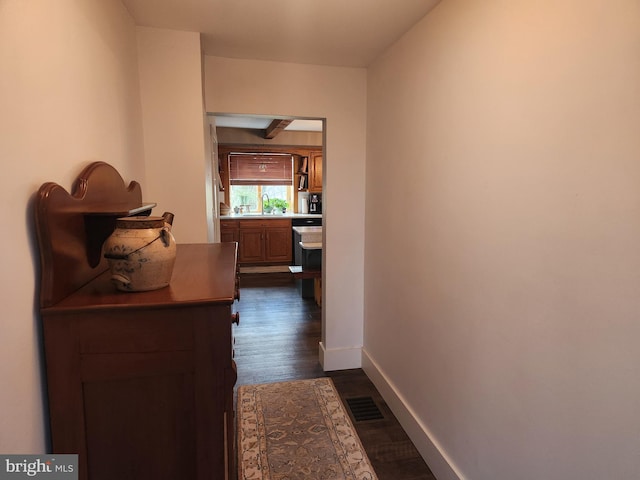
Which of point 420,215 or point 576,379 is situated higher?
point 420,215

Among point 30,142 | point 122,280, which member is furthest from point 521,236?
point 30,142

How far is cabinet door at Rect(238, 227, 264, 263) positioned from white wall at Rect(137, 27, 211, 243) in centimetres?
406

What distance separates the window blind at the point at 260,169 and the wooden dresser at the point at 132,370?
572 centimetres

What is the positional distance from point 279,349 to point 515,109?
272cm

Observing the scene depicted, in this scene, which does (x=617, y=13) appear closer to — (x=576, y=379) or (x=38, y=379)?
(x=576, y=379)

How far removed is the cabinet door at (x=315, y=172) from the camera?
263 inches

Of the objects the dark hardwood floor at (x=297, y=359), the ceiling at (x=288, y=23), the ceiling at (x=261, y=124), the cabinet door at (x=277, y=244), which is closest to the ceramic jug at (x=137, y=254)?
the ceiling at (x=288, y=23)

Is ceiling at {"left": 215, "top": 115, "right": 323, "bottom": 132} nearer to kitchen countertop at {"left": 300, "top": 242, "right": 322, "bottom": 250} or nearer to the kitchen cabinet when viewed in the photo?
the kitchen cabinet

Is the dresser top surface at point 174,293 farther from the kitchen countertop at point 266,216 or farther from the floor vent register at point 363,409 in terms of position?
the kitchen countertop at point 266,216

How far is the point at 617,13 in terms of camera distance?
37.3 inches

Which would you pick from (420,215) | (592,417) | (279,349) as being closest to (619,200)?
(592,417)

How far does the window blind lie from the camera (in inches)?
261

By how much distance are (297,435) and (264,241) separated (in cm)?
437
